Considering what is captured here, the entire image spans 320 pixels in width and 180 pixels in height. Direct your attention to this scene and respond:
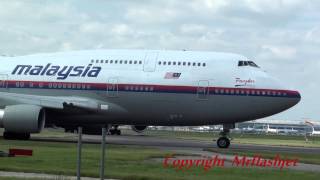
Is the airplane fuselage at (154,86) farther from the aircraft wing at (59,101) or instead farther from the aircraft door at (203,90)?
the aircraft wing at (59,101)

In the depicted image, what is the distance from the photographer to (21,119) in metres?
30.9

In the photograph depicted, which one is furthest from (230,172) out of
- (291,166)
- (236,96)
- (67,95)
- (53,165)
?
(67,95)

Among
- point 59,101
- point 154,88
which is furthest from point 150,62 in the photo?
point 59,101

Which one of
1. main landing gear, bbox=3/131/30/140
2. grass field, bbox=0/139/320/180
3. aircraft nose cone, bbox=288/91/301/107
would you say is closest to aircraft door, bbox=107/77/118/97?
main landing gear, bbox=3/131/30/140

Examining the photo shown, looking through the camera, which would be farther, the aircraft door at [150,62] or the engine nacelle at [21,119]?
the aircraft door at [150,62]

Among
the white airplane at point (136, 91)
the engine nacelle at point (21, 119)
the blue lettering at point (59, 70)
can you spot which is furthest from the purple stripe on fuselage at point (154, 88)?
the engine nacelle at point (21, 119)

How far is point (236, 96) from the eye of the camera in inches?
1261

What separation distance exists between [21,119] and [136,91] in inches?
237

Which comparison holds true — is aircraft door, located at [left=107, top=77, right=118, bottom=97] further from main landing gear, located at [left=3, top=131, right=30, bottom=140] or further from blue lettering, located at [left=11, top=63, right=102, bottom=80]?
main landing gear, located at [left=3, top=131, right=30, bottom=140]

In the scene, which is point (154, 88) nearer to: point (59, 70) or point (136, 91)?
point (136, 91)

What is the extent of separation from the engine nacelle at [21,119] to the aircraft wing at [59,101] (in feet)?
3.14

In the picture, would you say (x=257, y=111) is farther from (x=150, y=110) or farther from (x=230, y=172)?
(x=230, y=172)

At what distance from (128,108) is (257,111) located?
261 inches

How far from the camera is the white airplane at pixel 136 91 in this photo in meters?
32.0
